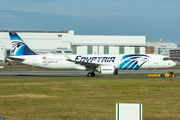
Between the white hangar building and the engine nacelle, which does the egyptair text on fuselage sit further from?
the white hangar building

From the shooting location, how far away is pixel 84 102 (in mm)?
18375

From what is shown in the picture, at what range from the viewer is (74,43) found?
128 m

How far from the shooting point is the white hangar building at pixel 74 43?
12469 cm

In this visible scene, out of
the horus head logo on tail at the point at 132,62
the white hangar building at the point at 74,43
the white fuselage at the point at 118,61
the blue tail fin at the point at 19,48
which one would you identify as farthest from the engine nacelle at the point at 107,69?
the white hangar building at the point at 74,43

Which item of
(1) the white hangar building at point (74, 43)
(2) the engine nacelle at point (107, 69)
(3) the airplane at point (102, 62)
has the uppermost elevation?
(1) the white hangar building at point (74, 43)

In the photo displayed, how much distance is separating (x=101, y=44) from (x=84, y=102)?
362 feet

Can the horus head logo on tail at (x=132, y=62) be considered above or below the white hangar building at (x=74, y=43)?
below

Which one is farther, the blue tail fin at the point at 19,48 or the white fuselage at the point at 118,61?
the blue tail fin at the point at 19,48

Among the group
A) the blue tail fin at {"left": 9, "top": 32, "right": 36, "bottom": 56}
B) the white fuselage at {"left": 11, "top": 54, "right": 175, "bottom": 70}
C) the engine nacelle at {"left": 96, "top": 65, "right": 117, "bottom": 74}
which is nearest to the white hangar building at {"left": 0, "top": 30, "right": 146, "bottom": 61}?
the blue tail fin at {"left": 9, "top": 32, "right": 36, "bottom": 56}

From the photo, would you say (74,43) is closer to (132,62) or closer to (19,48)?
(19,48)

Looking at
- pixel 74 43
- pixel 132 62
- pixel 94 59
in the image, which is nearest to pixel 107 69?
pixel 94 59

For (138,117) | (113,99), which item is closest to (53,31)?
(113,99)

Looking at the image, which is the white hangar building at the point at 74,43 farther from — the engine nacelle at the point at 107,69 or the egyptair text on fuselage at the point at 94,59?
the engine nacelle at the point at 107,69

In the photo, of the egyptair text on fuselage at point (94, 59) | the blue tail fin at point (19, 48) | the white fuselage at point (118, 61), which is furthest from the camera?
the blue tail fin at point (19, 48)
